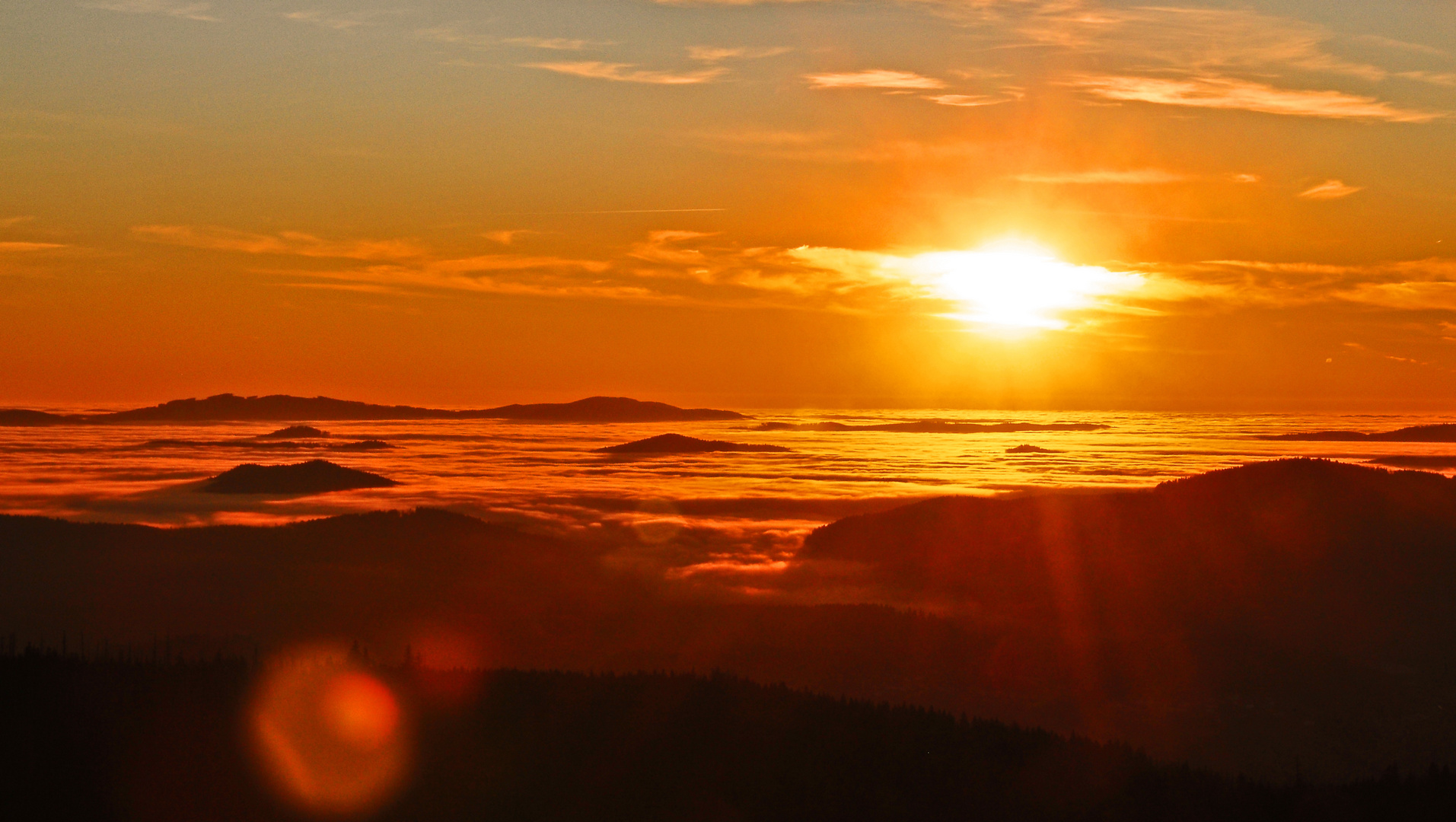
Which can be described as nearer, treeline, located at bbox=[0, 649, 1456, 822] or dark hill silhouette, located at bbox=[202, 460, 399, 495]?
treeline, located at bbox=[0, 649, 1456, 822]

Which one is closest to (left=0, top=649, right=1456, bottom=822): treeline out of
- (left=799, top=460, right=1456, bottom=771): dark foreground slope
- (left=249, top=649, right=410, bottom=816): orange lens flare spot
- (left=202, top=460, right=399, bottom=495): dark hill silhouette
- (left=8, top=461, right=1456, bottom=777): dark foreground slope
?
(left=249, top=649, right=410, bottom=816): orange lens flare spot

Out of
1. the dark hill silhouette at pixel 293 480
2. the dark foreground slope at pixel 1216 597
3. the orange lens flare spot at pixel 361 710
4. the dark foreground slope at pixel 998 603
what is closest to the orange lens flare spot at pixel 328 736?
the orange lens flare spot at pixel 361 710

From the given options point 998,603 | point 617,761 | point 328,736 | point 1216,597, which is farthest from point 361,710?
point 1216,597

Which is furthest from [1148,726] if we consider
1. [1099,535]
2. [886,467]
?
[886,467]

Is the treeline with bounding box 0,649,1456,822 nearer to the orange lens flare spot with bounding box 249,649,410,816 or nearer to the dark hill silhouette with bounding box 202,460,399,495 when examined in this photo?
the orange lens flare spot with bounding box 249,649,410,816

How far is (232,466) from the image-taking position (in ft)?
294

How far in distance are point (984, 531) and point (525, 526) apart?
23.5m

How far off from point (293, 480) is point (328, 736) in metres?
74.7

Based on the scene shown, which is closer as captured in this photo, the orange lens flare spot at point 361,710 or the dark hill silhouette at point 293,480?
the orange lens flare spot at point 361,710

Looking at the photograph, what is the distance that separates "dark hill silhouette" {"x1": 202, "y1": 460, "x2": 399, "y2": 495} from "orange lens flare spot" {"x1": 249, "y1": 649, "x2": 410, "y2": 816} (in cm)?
6717

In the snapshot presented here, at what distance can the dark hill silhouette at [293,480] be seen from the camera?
81.3 metres

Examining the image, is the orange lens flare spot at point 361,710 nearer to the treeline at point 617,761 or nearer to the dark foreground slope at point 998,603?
the treeline at point 617,761

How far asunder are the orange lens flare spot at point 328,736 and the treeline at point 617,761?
0.89ft

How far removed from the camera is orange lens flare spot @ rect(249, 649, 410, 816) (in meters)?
12.4
